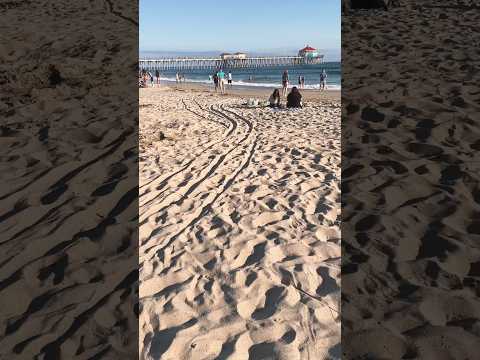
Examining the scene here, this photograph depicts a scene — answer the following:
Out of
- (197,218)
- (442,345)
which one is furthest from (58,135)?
(442,345)

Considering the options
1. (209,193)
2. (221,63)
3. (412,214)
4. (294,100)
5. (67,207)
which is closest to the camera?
(412,214)

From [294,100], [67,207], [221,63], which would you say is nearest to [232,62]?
[221,63]

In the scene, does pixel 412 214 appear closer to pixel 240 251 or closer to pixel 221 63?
pixel 240 251

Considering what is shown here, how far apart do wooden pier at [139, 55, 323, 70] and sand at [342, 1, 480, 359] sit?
66227 mm

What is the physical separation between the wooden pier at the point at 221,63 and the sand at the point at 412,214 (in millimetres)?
66227

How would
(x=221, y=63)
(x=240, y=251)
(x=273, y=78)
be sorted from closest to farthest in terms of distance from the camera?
(x=240, y=251)
(x=273, y=78)
(x=221, y=63)

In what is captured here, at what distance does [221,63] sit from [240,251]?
72.2m

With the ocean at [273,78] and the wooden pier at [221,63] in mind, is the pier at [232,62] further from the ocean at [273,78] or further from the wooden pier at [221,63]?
the ocean at [273,78]

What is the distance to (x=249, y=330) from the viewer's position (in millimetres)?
2525

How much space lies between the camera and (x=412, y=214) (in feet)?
12.0

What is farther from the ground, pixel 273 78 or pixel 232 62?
pixel 232 62

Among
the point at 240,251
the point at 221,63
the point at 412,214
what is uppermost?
the point at 221,63

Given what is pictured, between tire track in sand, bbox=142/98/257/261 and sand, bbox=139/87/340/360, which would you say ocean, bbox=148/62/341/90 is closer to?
tire track in sand, bbox=142/98/257/261

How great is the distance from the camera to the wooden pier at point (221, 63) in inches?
2803
